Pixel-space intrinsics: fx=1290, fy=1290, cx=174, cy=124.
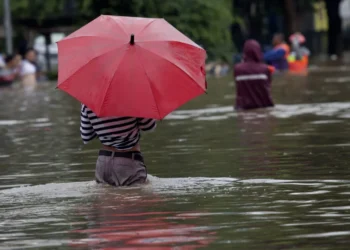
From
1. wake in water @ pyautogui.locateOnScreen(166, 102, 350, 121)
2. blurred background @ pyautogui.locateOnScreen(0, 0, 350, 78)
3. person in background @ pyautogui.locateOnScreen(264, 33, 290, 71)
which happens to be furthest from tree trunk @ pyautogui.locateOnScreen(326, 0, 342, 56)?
wake in water @ pyautogui.locateOnScreen(166, 102, 350, 121)

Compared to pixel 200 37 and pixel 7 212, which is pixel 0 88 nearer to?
pixel 200 37

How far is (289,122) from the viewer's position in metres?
19.5

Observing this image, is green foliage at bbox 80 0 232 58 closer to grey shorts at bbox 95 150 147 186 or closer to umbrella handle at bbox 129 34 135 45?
grey shorts at bbox 95 150 147 186

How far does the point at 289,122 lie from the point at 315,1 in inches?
2006

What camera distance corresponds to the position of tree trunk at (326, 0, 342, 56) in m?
68.3

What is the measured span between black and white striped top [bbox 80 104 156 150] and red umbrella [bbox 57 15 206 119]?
10.0 inches

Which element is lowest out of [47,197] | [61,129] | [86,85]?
[61,129]

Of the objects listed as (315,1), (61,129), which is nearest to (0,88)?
(61,129)

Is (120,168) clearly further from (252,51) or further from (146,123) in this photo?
(252,51)

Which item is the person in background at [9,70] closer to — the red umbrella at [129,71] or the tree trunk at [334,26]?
the tree trunk at [334,26]

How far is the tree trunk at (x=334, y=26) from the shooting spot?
6831cm

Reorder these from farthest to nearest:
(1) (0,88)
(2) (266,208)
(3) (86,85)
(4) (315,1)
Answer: (4) (315,1)
(1) (0,88)
(3) (86,85)
(2) (266,208)

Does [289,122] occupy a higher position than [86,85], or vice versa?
[86,85]

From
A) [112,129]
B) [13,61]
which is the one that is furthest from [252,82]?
[13,61]
